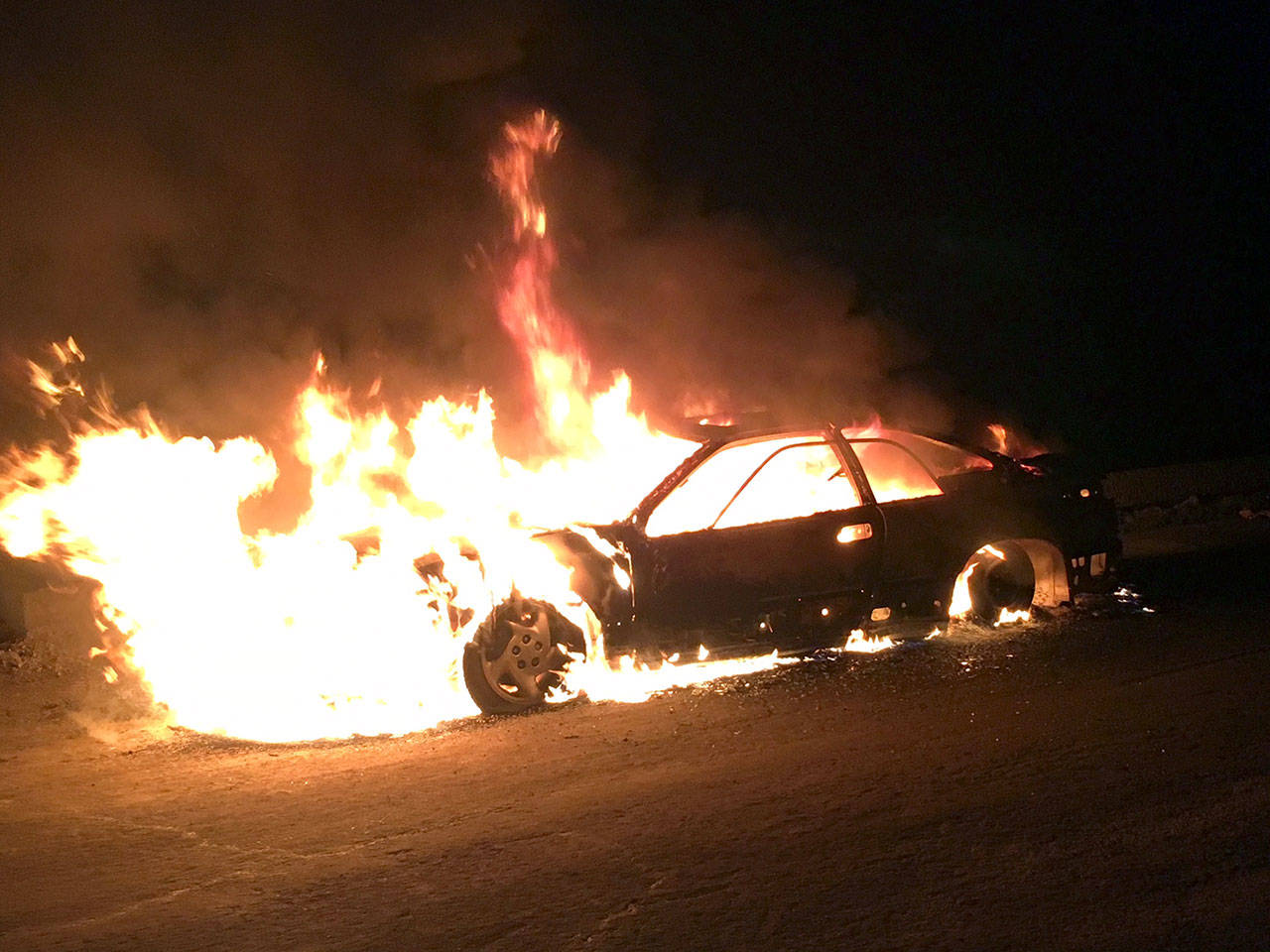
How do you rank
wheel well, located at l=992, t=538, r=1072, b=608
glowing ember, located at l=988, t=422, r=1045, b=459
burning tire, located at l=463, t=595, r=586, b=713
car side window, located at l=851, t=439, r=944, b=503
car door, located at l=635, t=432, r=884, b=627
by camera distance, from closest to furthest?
burning tire, located at l=463, t=595, r=586, b=713, car door, located at l=635, t=432, r=884, b=627, car side window, located at l=851, t=439, r=944, b=503, wheel well, located at l=992, t=538, r=1072, b=608, glowing ember, located at l=988, t=422, r=1045, b=459

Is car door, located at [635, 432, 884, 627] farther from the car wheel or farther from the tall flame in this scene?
the car wheel

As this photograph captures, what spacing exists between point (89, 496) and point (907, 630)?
5137 mm

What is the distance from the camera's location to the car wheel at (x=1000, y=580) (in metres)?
7.96

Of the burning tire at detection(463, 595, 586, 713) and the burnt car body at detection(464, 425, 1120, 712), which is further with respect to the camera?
the burnt car body at detection(464, 425, 1120, 712)

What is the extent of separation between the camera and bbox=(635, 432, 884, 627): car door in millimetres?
6918

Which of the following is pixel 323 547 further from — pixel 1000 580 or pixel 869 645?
pixel 1000 580

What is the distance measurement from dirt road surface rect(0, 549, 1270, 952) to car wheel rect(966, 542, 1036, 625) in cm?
66

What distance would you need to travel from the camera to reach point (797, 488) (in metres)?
7.50

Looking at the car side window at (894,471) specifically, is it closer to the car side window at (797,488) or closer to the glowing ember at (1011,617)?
the car side window at (797,488)

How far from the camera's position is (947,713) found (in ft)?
20.4

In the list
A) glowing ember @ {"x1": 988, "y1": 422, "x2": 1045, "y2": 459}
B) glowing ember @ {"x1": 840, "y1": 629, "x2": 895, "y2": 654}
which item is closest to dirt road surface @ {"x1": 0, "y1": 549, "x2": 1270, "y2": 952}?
glowing ember @ {"x1": 840, "y1": 629, "x2": 895, "y2": 654}

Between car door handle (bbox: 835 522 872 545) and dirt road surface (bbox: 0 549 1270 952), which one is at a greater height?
car door handle (bbox: 835 522 872 545)

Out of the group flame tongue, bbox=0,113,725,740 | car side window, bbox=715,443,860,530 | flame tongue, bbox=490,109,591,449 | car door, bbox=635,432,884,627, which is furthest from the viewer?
flame tongue, bbox=490,109,591,449

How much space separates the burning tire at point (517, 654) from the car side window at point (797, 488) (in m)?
1.26
